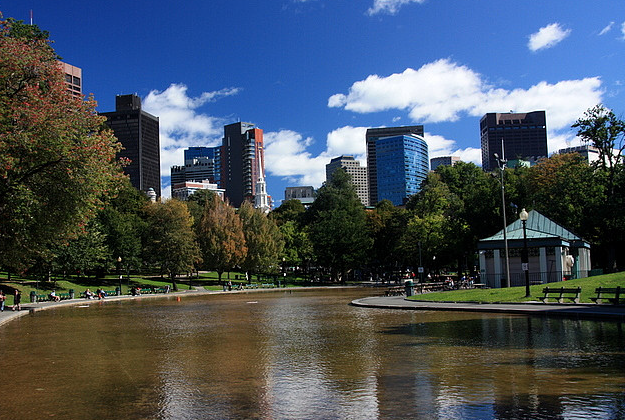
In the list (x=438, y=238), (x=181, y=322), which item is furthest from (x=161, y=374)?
(x=438, y=238)

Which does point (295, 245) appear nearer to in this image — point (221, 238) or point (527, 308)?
point (221, 238)

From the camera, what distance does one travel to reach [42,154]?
23.5 m

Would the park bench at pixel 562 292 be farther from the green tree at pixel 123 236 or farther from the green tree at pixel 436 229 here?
the green tree at pixel 123 236

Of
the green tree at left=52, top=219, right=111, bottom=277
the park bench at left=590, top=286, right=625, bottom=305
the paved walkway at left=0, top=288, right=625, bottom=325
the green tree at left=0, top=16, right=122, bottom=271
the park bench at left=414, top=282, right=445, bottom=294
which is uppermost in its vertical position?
the green tree at left=0, top=16, right=122, bottom=271

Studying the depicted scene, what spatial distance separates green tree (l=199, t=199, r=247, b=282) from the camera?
7588cm

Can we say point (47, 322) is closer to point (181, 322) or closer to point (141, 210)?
point (181, 322)

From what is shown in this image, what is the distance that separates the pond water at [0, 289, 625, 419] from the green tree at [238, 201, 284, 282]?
2303 inches

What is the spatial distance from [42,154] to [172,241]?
48.5m

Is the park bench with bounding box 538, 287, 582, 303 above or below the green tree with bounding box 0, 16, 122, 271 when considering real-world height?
below

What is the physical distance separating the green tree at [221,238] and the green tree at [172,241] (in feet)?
7.64

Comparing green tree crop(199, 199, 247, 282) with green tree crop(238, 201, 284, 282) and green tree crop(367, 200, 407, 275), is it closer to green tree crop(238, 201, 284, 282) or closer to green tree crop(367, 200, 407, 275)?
green tree crop(238, 201, 284, 282)

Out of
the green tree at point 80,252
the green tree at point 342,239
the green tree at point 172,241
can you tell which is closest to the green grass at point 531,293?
the green tree at point 80,252


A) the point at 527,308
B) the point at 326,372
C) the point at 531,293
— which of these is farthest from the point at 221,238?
the point at 326,372

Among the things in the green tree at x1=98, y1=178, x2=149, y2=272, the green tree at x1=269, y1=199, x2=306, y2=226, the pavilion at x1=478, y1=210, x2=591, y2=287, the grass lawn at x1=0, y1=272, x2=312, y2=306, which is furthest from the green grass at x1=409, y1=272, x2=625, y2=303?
the green tree at x1=269, y1=199, x2=306, y2=226
